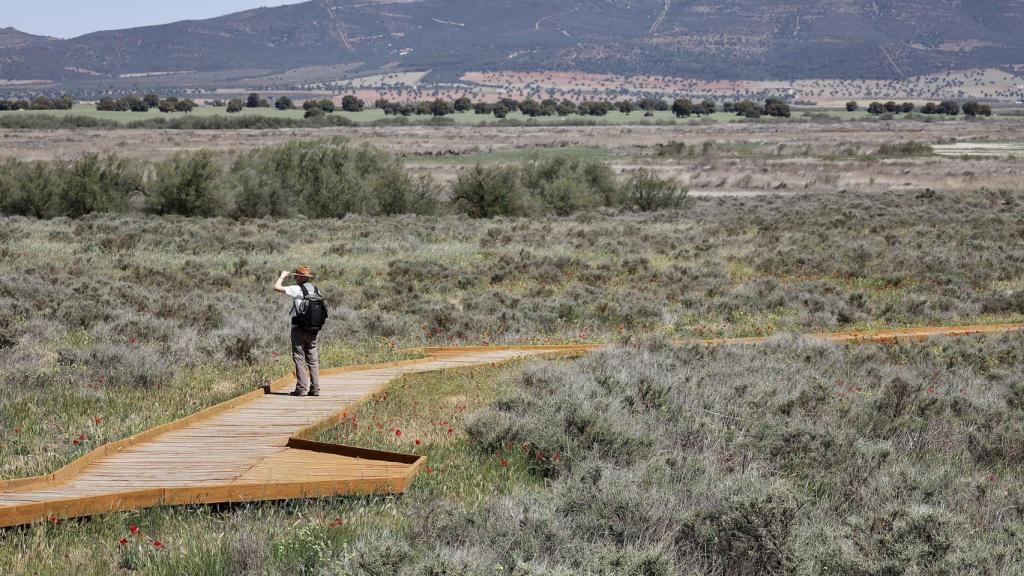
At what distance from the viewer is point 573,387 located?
10086mm

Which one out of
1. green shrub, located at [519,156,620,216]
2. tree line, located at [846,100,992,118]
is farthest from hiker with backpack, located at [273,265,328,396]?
tree line, located at [846,100,992,118]

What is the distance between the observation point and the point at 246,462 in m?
7.78

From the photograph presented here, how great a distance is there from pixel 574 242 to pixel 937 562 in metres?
25.0

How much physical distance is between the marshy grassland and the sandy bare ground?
21.4m

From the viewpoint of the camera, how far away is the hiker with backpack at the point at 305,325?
10.4 metres

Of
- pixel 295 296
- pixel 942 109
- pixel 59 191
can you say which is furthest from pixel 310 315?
pixel 942 109

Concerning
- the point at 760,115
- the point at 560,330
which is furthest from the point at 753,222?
the point at 760,115

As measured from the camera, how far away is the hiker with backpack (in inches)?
409

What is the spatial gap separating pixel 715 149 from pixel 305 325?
76.9 metres

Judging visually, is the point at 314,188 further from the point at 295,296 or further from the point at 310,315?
the point at 310,315

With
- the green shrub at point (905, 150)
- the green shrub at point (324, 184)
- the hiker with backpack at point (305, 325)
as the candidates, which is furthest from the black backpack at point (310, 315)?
the green shrub at point (905, 150)

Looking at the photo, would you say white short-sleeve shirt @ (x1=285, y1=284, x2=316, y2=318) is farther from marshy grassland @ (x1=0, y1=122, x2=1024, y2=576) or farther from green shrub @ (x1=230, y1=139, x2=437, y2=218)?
green shrub @ (x1=230, y1=139, x2=437, y2=218)

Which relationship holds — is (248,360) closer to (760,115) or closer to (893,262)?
(893,262)

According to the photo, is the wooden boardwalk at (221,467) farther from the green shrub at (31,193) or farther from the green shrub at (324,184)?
the green shrub at (31,193)
